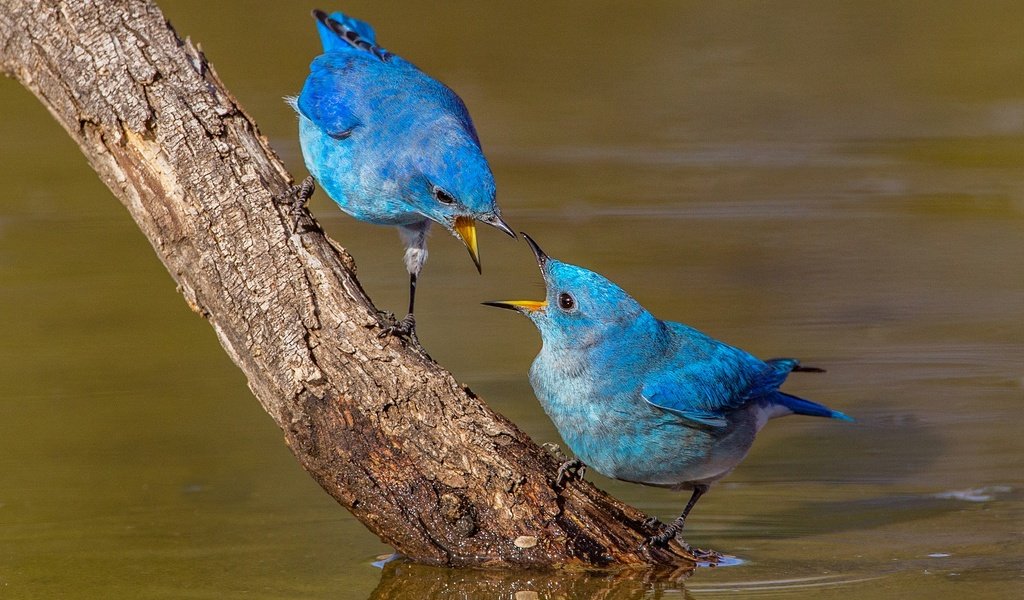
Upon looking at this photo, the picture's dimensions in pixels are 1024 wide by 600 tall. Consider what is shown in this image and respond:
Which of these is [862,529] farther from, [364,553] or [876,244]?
[876,244]

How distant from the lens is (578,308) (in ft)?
17.7

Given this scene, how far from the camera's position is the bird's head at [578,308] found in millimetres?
5395

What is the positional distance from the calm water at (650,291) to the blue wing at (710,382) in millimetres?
620

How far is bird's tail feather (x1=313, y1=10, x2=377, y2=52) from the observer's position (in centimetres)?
672

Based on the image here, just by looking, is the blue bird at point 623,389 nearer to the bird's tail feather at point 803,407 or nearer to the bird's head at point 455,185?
the bird's head at point 455,185

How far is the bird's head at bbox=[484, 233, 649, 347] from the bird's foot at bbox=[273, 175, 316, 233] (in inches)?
33.4

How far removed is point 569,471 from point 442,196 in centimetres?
117

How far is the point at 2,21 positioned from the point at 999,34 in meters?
11.2

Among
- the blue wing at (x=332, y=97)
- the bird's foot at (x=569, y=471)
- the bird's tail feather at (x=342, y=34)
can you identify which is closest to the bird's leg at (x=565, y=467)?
the bird's foot at (x=569, y=471)

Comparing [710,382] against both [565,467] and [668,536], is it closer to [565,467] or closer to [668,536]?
[668,536]

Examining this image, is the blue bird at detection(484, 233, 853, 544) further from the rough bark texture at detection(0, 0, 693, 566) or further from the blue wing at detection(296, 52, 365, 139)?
the blue wing at detection(296, 52, 365, 139)

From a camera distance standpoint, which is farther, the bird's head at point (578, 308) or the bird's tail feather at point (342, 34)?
the bird's tail feather at point (342, 34)

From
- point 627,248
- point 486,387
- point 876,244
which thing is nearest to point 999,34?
point 876,244

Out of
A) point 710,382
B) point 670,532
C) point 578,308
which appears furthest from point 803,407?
point 578,308
